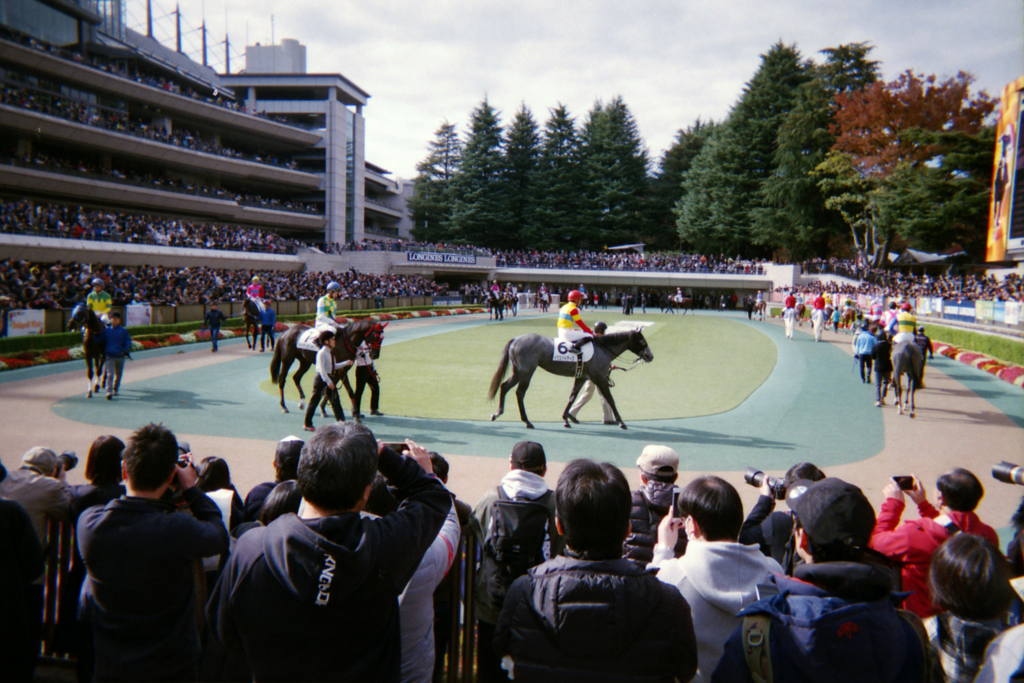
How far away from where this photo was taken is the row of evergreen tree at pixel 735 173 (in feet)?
107

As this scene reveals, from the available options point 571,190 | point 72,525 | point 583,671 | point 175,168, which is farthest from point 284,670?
point 571,190

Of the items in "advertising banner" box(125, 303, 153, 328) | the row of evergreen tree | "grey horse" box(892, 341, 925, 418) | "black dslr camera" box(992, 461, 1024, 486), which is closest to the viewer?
"black dslr camera" box(992, 461, 1024, 486)

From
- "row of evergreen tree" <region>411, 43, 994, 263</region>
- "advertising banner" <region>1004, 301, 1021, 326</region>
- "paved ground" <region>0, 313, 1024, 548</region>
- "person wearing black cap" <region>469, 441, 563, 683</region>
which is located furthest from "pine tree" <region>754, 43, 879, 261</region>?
"person wearing black cap" <region>469, 441, 563, 683</region>

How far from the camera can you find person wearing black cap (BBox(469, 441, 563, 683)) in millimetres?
2848

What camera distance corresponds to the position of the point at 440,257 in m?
46.8

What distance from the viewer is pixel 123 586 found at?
2266 mm

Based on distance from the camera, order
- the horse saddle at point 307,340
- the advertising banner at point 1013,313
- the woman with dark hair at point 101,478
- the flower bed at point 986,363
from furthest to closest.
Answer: the advertising banner at point 1013,313, the flower bed at point 986,363, the horse saddle at point 307,340, the woman with dark hair at point 101,478

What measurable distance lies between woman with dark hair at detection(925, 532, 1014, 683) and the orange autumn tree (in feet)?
94.3

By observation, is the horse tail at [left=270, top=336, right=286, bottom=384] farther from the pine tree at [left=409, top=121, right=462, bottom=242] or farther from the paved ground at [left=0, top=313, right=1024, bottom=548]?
the pine tree at [left=409, top=121, right=462, bottom=242]

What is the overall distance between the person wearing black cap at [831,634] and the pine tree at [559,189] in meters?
57.3

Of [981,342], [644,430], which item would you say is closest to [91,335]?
[644,430]

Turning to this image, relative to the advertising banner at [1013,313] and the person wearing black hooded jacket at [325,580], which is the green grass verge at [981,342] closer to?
the advertising banner at [1013,313]

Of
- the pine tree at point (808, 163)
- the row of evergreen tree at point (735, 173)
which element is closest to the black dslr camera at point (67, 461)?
the row of evergreen tree at point (735, 173)

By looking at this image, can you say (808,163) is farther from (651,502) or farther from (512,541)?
(512,541)
